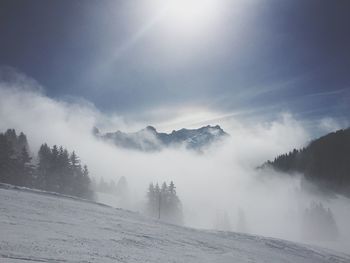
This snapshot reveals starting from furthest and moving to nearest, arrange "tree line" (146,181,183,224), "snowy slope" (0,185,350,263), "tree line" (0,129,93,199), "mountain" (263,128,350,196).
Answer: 1. "mountain" (263,128,350,196)
2. "tree line" (146,181,183,224)
3. "tree line" (0,129,93,199)
4. "snowy slope" (0,185,350,263)

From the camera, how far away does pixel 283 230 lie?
357 feet

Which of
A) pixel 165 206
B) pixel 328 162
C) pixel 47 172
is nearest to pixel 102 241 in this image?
pixel 47 172

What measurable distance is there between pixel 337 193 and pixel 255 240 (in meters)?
141

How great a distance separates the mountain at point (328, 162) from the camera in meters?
154

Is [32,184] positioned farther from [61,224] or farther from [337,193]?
[337,193]

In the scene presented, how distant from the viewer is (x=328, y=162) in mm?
163000

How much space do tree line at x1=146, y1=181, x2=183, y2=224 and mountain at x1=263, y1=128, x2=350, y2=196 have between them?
102 m

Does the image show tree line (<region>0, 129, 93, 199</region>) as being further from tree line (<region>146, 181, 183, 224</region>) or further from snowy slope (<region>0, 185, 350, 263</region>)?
snowy slope (<region>0, 185, 350, 263</region>)

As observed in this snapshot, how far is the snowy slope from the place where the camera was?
14117mm

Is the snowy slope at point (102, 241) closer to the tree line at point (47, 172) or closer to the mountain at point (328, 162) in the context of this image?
the tree line at point (47, 172)

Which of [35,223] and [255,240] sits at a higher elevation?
[35,223]

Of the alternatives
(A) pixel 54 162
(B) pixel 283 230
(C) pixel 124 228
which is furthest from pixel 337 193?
(C) pixel 124 228

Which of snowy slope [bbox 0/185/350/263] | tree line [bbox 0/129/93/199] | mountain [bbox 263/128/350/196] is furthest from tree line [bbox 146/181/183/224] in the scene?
mountain [bbox 263/128/350/196]

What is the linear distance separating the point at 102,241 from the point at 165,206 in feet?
216
